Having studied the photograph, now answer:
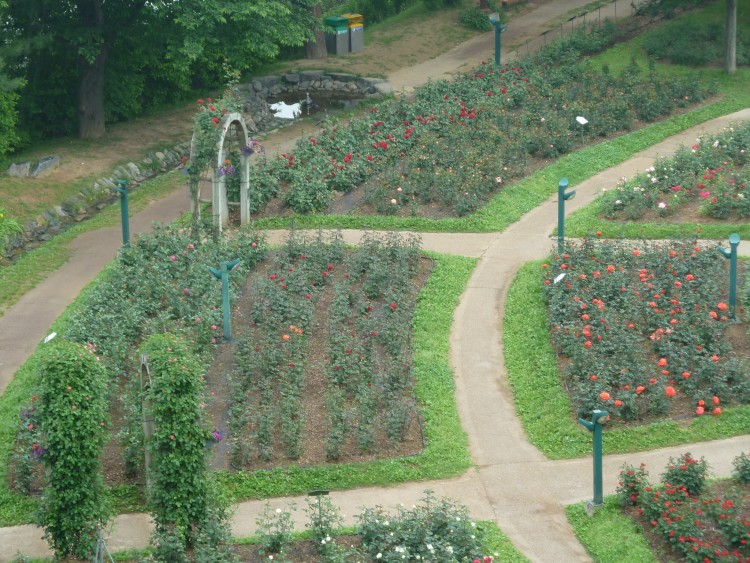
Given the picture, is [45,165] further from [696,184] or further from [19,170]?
[696,184]

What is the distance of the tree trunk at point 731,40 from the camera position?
26.3m

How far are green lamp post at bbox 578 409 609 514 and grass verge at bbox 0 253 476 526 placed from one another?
167 cm

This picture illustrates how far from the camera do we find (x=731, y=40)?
26.9m

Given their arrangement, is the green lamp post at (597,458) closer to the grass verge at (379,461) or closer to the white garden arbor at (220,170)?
the grass verge at (379,461)

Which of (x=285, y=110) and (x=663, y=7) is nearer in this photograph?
(x=285, y=110)

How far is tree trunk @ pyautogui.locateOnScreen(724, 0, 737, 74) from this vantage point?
26.3 m

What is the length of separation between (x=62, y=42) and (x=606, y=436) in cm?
1587

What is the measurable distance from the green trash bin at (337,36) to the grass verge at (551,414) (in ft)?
49.7

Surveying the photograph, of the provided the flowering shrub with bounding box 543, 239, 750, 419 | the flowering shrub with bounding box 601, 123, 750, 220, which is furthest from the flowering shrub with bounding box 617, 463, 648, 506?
the flowering shrub with bounding box 601, 123, 750, 220

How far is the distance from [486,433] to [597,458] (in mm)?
2228

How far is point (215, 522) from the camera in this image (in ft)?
42.4

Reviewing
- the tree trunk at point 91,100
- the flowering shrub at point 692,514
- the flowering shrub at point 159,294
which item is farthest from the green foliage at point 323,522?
the tree trunk at point 91,100

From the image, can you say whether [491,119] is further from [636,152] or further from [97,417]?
[97,417]

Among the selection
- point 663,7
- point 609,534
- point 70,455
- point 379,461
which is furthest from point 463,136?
point 70,455
